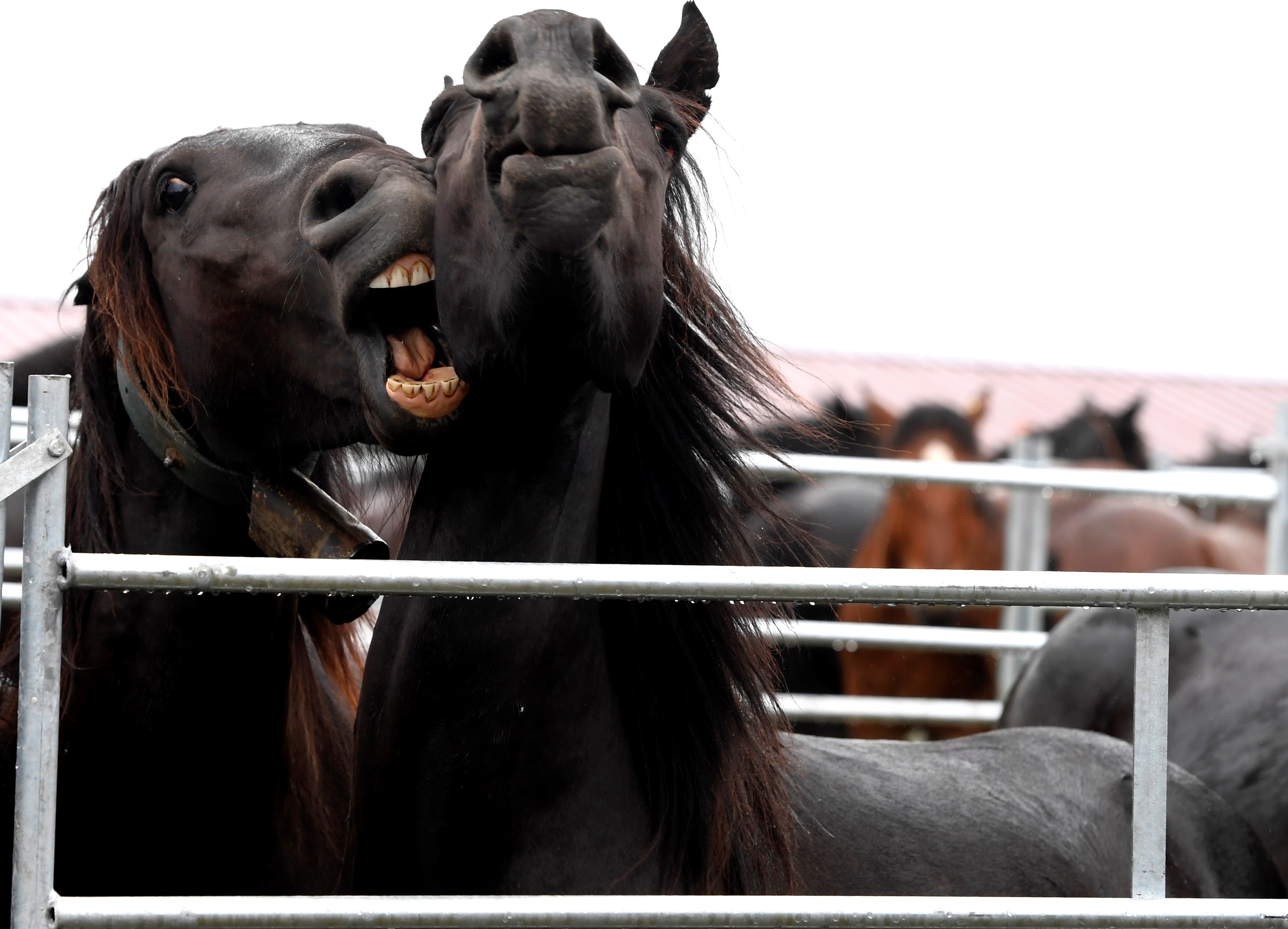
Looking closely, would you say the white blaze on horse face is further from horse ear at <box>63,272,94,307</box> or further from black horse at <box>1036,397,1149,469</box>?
black horse at <box>1036,397,1149,469</box>

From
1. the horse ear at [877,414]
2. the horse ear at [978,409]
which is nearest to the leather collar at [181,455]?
the horse ear at [877,414]

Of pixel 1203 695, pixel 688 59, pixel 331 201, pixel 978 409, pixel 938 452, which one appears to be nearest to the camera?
pixel 331 201

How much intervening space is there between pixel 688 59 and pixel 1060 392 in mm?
22343

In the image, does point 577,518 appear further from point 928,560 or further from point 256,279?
point 928,560

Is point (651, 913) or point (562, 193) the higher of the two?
point (562, 193)

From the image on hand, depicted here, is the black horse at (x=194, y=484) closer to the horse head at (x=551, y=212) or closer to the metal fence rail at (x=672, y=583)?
the horse head at (x=551, y=212)

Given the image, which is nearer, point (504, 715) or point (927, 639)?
point (504, 715)

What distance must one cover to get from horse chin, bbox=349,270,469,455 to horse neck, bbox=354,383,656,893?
49mm

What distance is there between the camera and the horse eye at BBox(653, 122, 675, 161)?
4.94 feet

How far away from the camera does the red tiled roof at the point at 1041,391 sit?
1923 centimetres

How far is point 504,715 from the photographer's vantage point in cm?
148

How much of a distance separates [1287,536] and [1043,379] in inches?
785

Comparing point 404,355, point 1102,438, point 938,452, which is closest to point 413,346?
point 404,355

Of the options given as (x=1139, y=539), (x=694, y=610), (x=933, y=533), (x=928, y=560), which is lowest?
(x=1139, y=539)
